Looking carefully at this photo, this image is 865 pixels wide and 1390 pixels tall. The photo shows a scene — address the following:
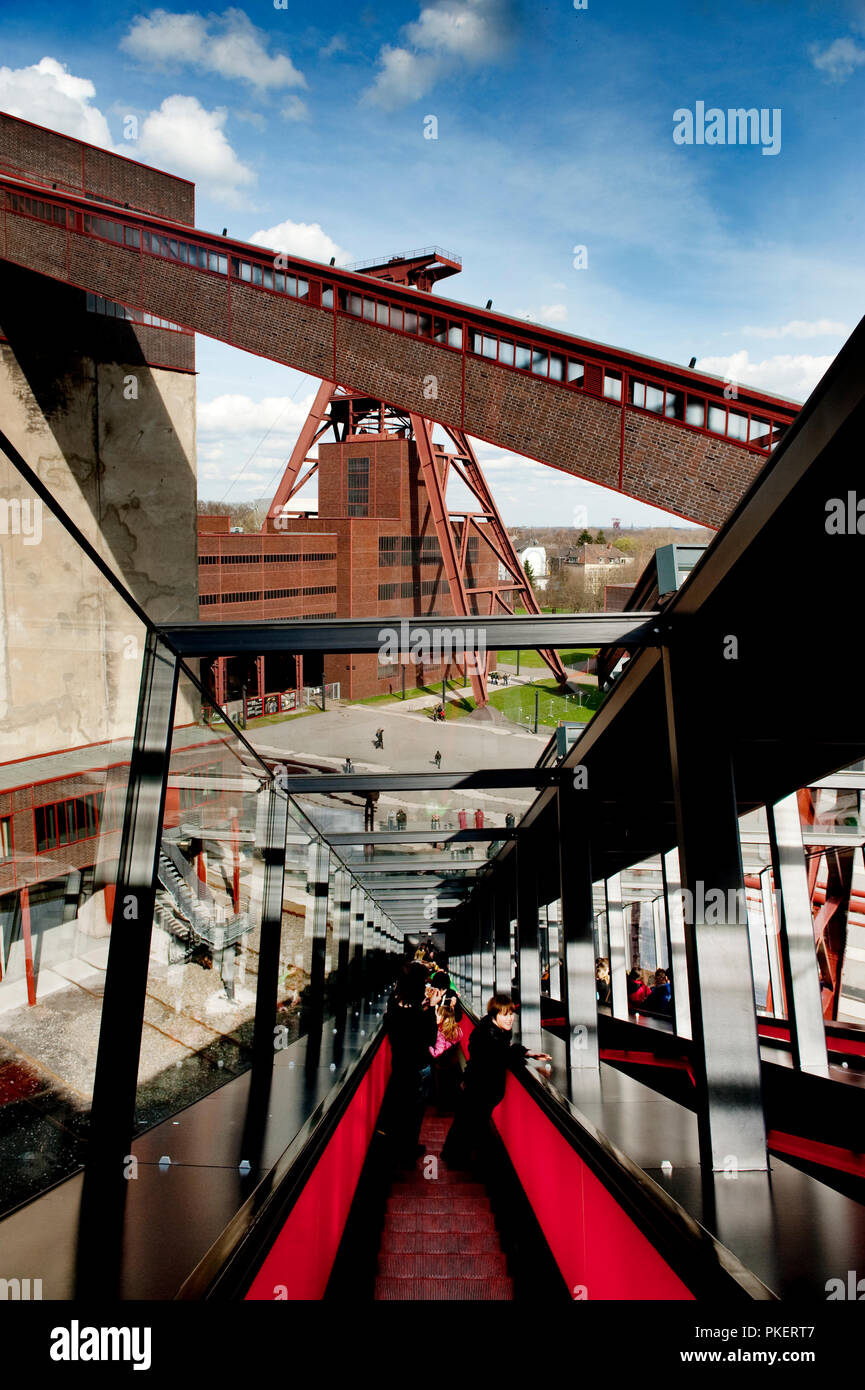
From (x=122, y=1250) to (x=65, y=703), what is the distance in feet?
5.11

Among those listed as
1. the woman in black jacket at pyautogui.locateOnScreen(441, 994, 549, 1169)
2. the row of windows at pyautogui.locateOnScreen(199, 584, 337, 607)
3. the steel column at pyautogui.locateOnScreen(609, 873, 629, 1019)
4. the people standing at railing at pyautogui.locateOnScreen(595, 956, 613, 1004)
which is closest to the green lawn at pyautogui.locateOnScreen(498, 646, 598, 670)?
the row of windows at pyautogui.locateOnScreen(199, 584, 337, 607)

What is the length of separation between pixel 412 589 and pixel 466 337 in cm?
2385

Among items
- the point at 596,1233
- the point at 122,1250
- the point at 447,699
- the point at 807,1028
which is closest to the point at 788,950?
the point at 807,1028

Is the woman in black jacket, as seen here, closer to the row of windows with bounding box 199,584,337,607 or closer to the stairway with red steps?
the stairway with red steps

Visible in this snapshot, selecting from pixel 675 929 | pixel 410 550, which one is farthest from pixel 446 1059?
pixel 410 550

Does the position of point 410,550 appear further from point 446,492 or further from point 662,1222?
point 662,1222

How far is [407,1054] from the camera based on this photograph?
18.1ft

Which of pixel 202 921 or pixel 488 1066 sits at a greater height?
pixel 202 921

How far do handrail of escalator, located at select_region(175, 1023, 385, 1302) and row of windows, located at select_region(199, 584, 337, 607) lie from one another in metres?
24.7

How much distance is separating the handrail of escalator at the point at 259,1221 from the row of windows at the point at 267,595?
81.0 feet

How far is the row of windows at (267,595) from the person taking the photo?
2838 cm

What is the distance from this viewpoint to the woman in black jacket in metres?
4.90

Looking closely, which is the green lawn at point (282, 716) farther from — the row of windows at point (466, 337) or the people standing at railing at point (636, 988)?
the people standing at railing at point (636, 988)

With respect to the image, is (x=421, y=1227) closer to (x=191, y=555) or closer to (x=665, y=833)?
(x=665, y=833)
